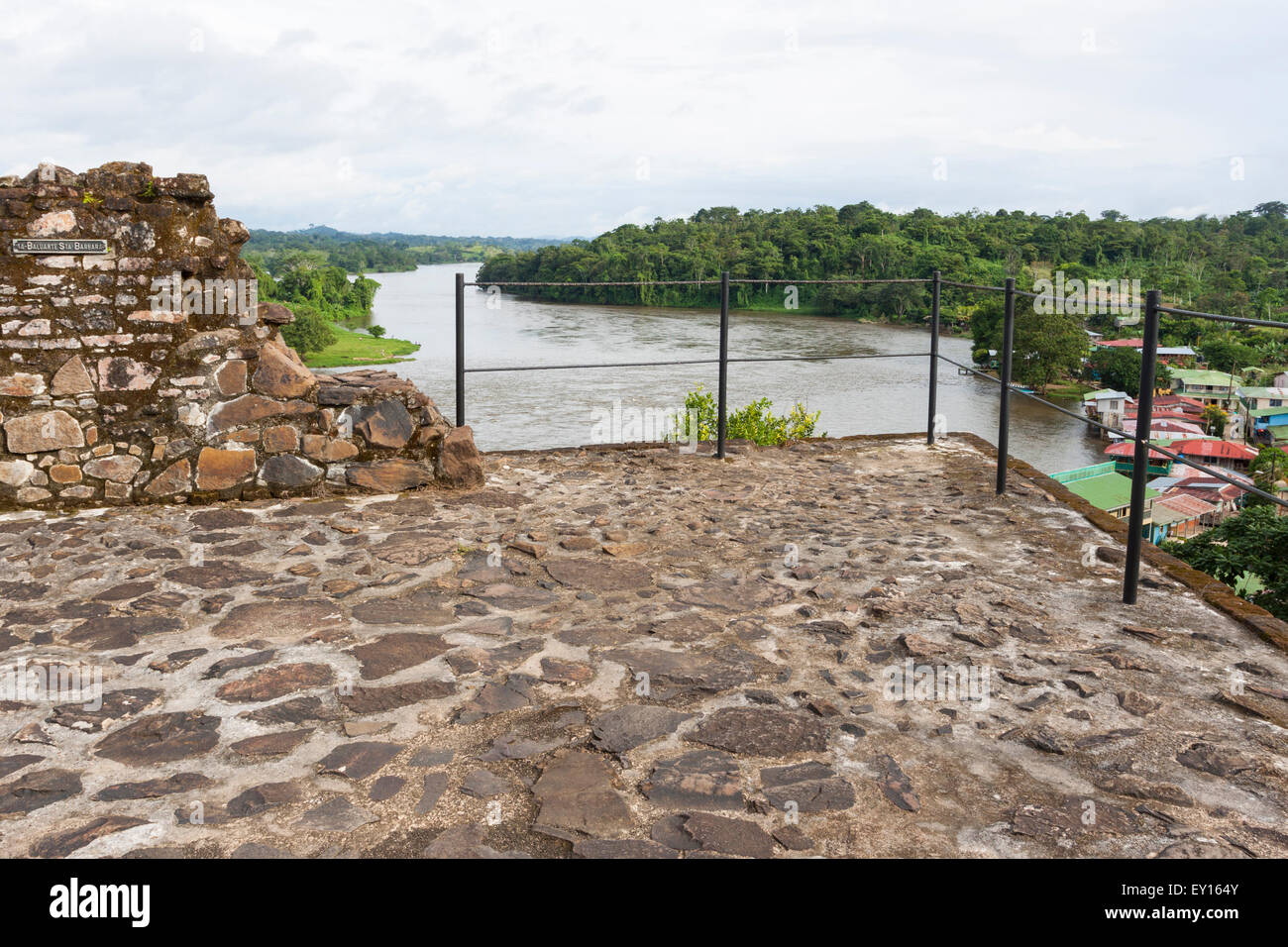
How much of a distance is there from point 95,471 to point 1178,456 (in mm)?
4782

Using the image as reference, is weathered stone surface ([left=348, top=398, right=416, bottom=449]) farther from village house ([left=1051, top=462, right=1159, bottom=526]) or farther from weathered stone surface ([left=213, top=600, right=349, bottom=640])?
village house ([left=1051, top=462, right=1159, bottom=526])

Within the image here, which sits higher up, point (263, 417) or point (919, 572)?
point (263, 417)

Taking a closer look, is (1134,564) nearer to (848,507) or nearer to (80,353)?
(848,507)

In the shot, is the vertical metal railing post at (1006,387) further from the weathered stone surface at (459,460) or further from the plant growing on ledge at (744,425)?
the weathered stone surface at (459,460)

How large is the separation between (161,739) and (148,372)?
2.75 metres

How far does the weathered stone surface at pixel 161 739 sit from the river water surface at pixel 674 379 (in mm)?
20900

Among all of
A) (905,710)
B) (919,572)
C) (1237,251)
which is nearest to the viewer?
(905,710)

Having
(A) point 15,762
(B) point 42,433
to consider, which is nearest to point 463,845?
(A) point 15,762

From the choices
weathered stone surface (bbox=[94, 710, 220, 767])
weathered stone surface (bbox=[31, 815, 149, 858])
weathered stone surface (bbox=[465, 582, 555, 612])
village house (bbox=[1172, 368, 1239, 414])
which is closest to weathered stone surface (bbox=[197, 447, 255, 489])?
weathered stone surface (bbox=[465, 582, 555, 612])

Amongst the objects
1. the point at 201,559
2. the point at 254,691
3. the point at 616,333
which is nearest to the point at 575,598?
the point at 254,691

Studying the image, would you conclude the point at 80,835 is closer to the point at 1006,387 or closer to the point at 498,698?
the point at 498,698

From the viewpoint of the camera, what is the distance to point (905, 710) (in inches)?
117

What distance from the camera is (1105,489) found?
2861 centimetres

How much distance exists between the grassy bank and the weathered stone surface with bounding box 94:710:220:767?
1389 inches
